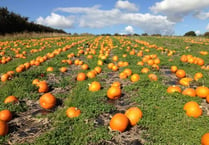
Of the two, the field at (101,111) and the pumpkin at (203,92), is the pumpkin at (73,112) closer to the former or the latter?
the field at (101,111)

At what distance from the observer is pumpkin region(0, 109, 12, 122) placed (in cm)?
568

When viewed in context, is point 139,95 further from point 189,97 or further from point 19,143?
point 19,143

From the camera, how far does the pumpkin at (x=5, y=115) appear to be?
5.68 m

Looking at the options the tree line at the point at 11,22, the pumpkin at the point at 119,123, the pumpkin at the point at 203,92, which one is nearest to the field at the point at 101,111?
the pumpkin at the point at 203,92

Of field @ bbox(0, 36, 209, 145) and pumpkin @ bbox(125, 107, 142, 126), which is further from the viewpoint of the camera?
pumpkin @ bbox(125, 107, 142, 126)

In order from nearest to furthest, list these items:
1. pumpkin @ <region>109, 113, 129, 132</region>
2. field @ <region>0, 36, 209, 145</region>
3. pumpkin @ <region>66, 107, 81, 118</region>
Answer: field @ <region>0, 36, 209, 145</region> → pumpkin @ <region>109, 113, 129, 132</region> → pumpkin @ <region>66, 107, 81, 118</region>

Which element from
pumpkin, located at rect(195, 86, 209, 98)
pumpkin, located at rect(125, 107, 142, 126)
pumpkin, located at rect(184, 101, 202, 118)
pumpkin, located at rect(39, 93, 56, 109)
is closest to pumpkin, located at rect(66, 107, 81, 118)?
pumpkin, located at rect(39, 93, 56, 109)

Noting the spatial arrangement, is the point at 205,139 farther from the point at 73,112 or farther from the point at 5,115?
the point at 5,115

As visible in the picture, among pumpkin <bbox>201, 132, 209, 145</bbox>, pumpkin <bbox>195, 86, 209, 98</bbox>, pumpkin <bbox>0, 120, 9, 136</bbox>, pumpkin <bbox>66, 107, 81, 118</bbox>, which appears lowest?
pumpkin <bbox>0, 120, 9, 136</bbox>

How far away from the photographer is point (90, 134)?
4.86 meters

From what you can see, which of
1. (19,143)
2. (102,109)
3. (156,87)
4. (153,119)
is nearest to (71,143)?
(19,143)

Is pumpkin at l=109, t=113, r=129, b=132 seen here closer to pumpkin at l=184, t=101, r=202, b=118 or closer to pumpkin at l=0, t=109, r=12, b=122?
pumpkin at l=184, t=101, r=202, b=118

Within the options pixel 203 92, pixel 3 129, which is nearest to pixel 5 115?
pixel 3 129

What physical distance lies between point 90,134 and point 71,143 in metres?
0.47
